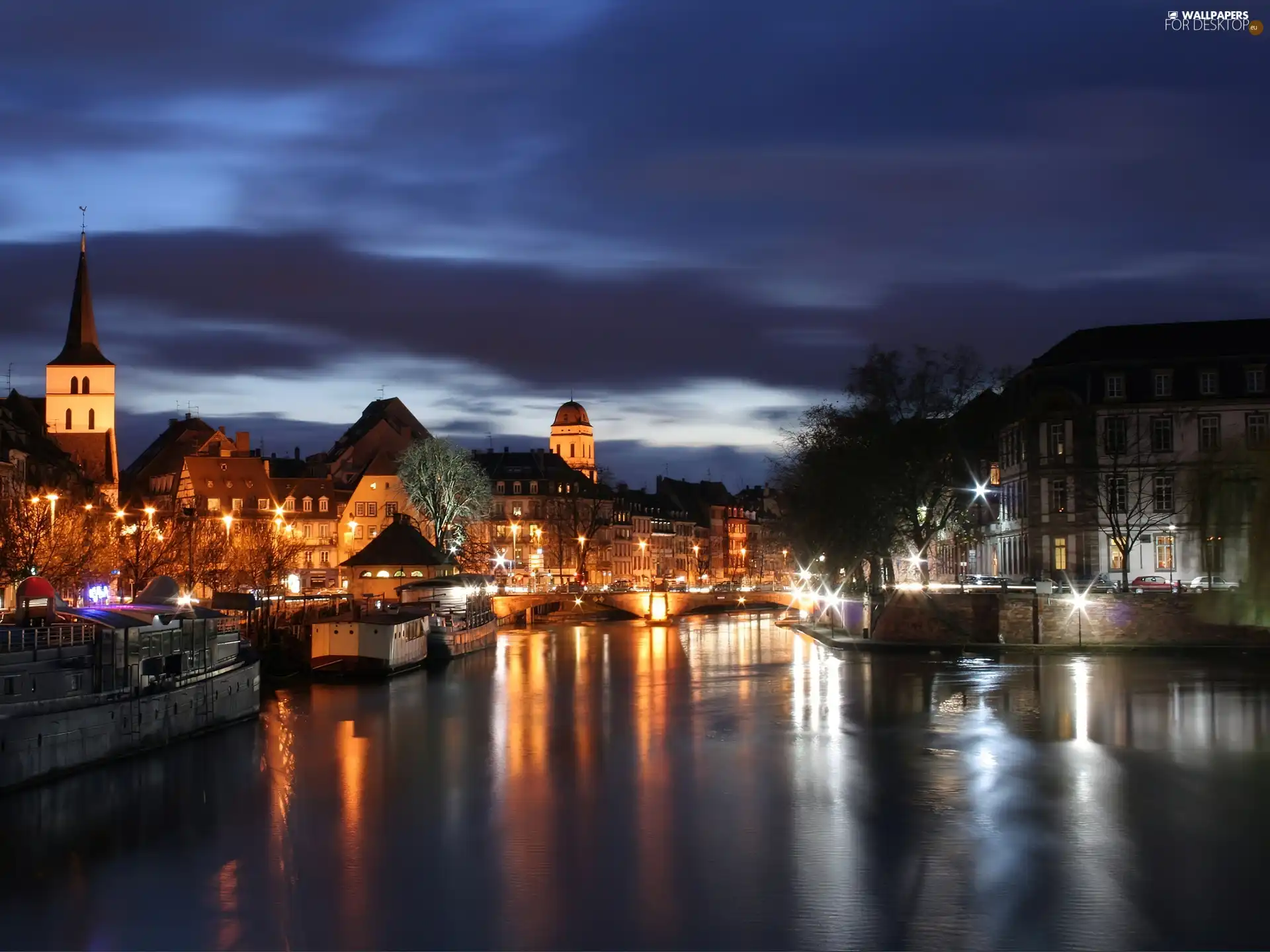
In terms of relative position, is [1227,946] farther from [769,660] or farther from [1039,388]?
[1039,388]

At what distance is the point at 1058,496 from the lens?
68812 mm

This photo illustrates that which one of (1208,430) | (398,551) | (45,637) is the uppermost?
(1208,430)

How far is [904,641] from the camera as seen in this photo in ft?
211

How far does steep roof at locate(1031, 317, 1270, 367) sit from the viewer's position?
224ft

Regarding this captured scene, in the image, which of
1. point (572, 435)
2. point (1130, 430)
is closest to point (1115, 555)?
point (1130, 430)

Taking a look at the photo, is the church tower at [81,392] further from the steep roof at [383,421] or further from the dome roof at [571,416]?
the dome roof at [571,416]

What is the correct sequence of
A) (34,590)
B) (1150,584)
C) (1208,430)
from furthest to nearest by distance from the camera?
1. (1208,430)
2. (1150,584)
3. (34,590)

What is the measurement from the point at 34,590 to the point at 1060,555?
45.5 meters

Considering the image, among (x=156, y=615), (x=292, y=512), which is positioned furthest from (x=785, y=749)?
(x=292, y=512)

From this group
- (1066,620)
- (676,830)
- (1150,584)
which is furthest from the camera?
(1150,584)

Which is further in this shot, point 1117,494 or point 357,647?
point 1117,494

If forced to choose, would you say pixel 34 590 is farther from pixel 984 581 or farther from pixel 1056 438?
pixel 984 581

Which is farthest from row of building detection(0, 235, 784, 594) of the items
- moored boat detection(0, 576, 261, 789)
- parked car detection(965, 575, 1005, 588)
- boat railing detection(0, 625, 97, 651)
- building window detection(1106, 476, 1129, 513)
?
boat railing detection(0, 625, 97, 651)

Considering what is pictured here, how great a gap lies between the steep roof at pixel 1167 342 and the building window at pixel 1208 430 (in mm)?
2542
